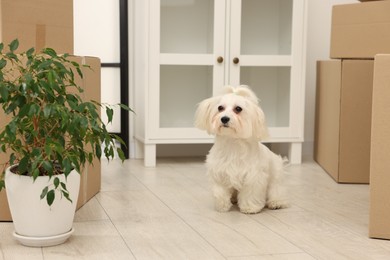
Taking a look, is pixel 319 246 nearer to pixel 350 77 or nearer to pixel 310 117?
pixel 350 77

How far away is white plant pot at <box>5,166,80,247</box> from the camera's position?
160cm

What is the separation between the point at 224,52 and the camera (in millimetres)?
2980

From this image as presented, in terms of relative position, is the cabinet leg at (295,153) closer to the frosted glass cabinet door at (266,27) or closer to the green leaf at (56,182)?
the frosted glass cabinet door at (266,27)

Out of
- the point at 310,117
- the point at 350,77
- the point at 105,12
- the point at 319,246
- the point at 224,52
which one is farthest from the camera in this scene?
the point at 310,117

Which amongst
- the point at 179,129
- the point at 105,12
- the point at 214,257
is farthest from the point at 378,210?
the point at 105,12

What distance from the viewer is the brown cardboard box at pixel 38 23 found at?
1883 millimetres

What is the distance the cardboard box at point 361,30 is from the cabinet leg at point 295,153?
0.62 meters

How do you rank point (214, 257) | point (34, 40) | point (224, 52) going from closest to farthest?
point (214, 257), point (34, 40), point (224, 52)

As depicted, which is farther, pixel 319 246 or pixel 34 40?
pixel 34 40

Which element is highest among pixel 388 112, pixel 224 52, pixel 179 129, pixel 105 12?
pixel 105 12

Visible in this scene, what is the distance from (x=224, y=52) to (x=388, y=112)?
1.41 m

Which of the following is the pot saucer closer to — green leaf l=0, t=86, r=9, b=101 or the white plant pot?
the white plant pot

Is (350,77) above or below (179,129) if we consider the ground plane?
above

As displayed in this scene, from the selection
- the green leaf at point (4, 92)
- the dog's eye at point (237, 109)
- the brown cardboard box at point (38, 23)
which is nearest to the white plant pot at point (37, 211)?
the green leaf at point (4, 92)
